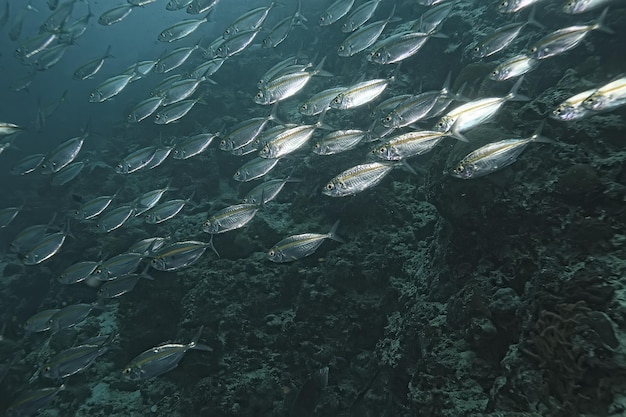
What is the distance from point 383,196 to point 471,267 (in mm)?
2425

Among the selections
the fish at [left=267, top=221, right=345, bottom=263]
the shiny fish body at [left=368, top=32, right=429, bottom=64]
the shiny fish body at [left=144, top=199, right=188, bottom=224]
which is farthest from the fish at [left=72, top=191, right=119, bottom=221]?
the shiny fish body at [left=368, top=32, right=429, bottom=64]

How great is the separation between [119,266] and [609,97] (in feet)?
23.0

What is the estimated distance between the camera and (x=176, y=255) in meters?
5.38

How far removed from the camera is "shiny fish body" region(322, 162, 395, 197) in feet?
15.0

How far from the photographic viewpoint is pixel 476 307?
355 centimetres

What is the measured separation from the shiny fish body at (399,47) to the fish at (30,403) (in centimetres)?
732

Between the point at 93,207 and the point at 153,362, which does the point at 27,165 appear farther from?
the point at 153,362

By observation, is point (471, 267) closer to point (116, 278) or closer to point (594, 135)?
point (594, 135)

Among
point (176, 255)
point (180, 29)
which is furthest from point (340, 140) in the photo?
point (180, 29)

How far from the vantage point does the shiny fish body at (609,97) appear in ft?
9.83

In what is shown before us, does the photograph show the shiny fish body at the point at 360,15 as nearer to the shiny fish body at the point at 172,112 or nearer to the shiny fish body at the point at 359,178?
the shiny fish body at the point at 172,112

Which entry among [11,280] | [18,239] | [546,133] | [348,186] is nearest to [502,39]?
[546,133]

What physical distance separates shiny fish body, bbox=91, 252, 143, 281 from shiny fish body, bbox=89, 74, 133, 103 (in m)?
4.76

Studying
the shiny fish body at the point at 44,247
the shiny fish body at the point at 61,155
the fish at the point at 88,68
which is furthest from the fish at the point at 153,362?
the fish at the point at 88,68
